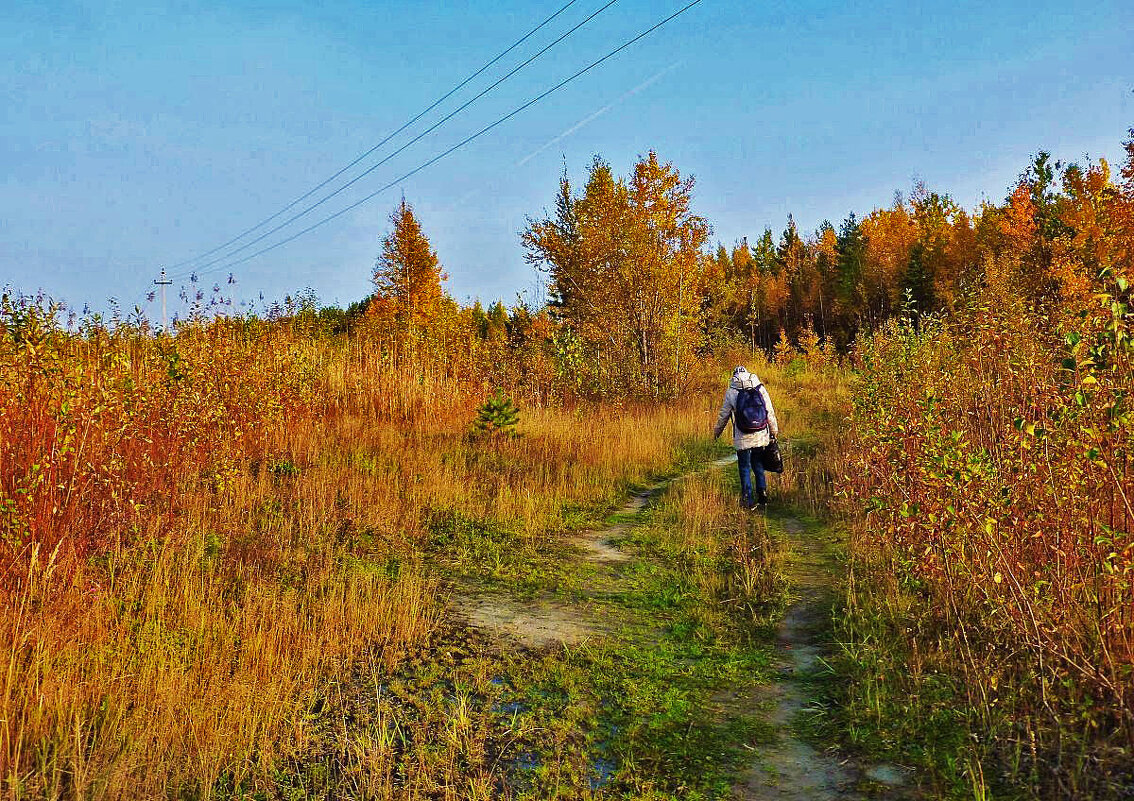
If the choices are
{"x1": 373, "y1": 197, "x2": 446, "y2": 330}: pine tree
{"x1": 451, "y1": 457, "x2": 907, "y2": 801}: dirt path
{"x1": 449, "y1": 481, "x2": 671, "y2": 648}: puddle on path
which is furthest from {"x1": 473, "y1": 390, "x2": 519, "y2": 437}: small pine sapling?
{"x1": 373, "y1": 197, "x2": 446, "y2": 330}: pine tree

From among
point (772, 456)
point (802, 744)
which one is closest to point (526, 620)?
point (802, 744)

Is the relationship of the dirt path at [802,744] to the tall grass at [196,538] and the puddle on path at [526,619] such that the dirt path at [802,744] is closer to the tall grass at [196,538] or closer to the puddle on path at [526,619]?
the puddle on path at [526,619]

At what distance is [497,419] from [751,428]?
3831mm

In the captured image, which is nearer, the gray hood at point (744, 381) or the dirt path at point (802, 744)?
the dirt path at point (802, 744)

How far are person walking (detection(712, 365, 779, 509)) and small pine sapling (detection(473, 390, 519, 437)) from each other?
3373mm

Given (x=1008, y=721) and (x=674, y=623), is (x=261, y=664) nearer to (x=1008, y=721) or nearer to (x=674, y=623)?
(x=674, y=623)

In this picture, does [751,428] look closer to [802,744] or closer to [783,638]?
[783,638]

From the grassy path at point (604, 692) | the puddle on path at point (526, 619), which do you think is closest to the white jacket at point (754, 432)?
the grassy path at point (604, 692)

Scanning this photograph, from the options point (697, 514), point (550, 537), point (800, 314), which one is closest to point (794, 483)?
point (697, 514)

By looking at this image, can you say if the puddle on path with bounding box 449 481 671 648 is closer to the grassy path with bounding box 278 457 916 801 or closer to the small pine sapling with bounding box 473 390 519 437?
the grassy path with bounding box 278 457 916 801

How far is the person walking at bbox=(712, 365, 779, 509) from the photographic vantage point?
8.56 m

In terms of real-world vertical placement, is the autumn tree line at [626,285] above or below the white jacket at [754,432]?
above

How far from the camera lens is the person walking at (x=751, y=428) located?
337 inches

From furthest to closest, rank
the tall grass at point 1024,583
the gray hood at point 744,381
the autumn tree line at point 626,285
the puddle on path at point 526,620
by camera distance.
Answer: the autumn tree line at point 626,285, the gray hood at point 744,381, the puddle on path at point 526,620, the tall grass at point 1024,583
